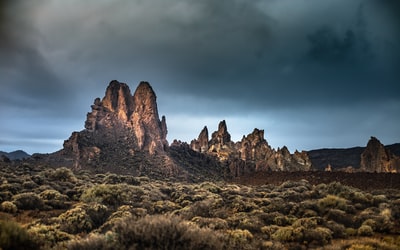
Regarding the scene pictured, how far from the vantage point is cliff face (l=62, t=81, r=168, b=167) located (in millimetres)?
68894

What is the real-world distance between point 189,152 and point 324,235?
246 feet

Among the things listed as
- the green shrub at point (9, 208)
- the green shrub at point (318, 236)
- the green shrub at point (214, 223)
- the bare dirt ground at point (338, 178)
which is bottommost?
the green shrub at point (318, 236)

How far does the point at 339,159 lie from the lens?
143 m

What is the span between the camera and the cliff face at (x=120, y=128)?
6889 cm

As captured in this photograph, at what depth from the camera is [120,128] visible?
80000mm

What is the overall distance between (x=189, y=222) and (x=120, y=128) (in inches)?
2793

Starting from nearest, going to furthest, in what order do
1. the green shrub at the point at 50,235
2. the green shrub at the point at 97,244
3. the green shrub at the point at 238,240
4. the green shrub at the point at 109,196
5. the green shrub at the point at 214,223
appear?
the green shrub at the point at 97,244 < the green shrub at the point at 238,240 < the green shrub at the point at 50,235 < the green shrub at the point at 214,223 < the green shrub at the point at 109,196

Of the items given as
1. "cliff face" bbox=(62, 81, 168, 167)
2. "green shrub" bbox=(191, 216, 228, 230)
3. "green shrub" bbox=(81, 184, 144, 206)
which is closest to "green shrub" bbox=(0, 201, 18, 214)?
"green shrub" bbox=(81, 184, 144, 206)

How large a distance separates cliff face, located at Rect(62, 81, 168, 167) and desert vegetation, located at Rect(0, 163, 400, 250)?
1638 inches

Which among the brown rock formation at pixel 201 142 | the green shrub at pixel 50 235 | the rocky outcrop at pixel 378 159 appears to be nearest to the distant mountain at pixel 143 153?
the rocky outcrop at pixel 378 159

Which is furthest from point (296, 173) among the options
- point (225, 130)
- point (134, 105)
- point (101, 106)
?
point (225, 130)

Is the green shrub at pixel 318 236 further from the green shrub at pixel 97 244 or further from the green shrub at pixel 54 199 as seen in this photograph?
the green shrub at pixel 54 199

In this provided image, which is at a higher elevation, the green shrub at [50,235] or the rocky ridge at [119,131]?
the rocky ridge at [119,131]

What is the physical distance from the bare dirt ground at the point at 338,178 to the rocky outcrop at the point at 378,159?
134 feet
